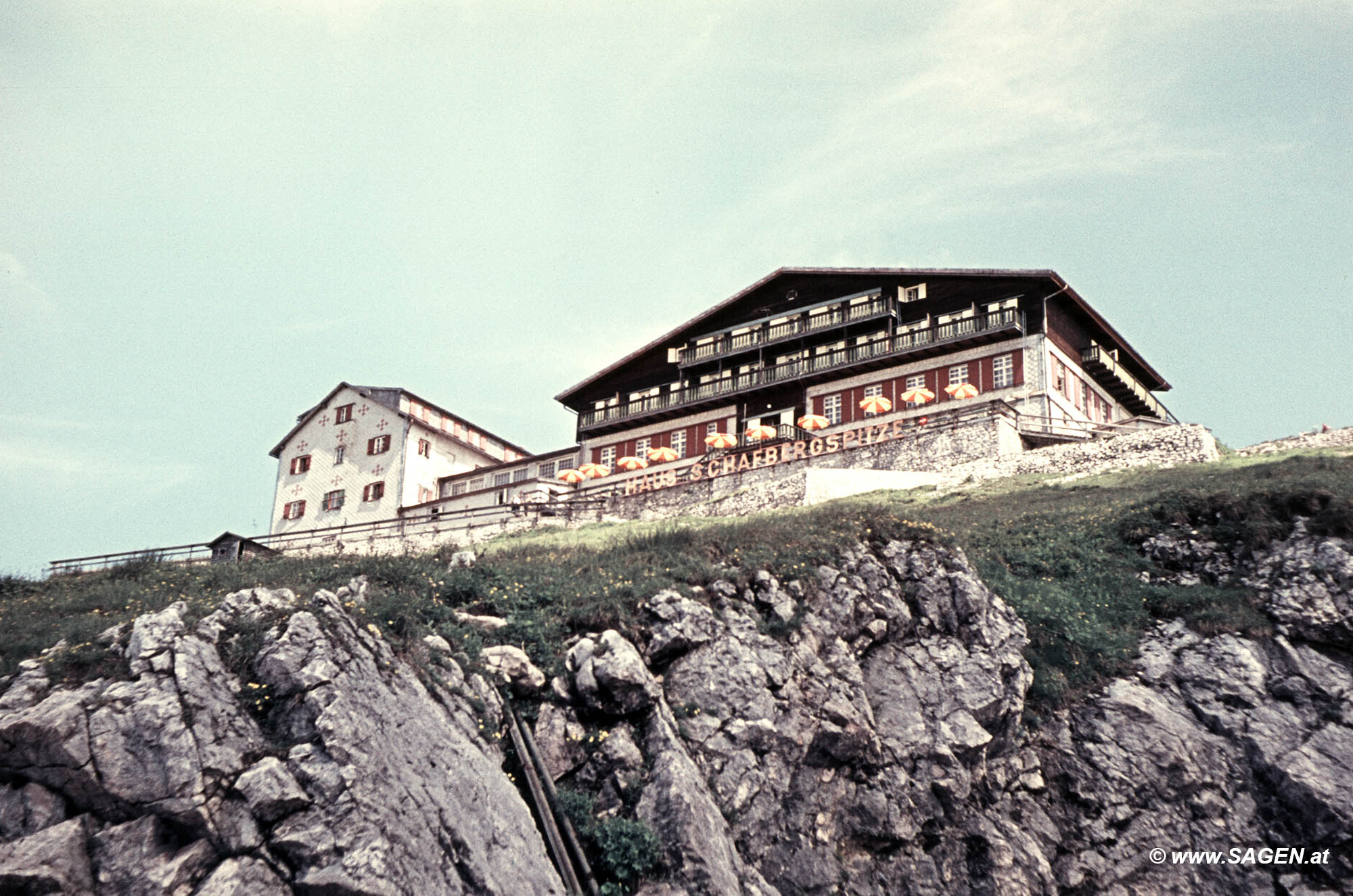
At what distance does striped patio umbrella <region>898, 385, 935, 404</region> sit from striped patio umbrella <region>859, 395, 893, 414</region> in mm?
1532

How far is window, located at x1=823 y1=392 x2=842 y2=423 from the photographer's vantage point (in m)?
60.6

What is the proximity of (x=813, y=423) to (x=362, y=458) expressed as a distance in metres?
29.0

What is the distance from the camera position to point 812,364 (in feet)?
203

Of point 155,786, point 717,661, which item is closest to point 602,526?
point 717,661

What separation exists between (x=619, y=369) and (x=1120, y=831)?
50.3 metres

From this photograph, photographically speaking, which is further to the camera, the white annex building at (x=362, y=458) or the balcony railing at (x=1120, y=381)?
the white annex building at (x=362, y=458)

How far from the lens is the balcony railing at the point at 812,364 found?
56.1 meters

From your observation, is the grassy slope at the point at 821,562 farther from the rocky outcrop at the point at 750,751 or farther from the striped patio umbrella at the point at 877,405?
the striped patio umbrella at the point at 877,405

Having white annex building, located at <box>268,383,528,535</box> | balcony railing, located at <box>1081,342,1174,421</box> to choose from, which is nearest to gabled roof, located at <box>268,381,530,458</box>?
white annex building, located at <box>268,383,528,535</box>

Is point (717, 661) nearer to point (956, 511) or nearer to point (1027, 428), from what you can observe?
point (956, 511)

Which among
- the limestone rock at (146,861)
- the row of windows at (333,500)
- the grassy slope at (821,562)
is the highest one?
the row of windows at (333,500)

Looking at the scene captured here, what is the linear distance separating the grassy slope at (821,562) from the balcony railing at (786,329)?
76.4 feet

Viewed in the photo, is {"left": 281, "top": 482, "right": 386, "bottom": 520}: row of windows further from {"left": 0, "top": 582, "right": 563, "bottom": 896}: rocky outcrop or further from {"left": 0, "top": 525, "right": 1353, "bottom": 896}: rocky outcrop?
{"left": 0, "top": 582, "right": 563, "bottom": 896}: rocky outcrop

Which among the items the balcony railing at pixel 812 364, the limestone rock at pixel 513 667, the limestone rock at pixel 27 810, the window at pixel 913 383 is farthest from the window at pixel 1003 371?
the limestone rock at pixel 27 810
